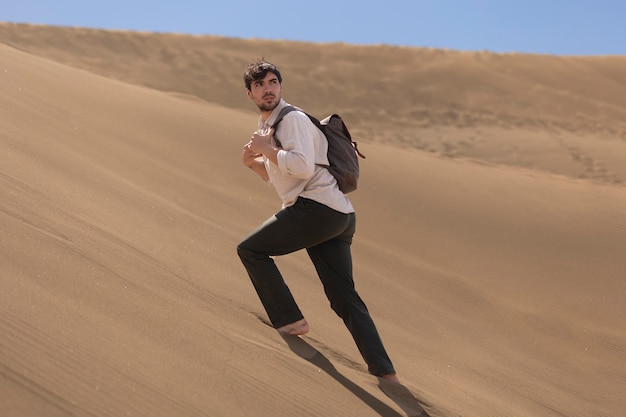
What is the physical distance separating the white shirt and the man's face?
32 millimetres

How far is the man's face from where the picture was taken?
392 centimetres

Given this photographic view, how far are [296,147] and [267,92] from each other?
0.30 meters

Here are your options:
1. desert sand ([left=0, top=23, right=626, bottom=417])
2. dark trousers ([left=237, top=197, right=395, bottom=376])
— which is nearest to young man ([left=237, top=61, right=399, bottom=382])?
dark trousers ([left=237, top=197, right=395, bottom=376])

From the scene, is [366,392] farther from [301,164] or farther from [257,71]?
[257,71]

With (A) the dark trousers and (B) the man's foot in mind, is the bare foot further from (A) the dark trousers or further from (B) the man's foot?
(B) the man's foot

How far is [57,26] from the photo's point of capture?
2656 centimetres

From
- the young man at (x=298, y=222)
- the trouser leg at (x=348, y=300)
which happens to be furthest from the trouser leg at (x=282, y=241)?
the trouser leg at (x=348, y=300)

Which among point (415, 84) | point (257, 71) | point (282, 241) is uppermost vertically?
point (415, 84)

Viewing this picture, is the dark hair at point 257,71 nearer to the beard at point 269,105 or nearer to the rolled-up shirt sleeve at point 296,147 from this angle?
the beard at point 269,105

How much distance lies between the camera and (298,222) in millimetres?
3951

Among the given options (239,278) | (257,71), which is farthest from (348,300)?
(239,278)

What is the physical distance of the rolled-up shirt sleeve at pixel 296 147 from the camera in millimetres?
3775

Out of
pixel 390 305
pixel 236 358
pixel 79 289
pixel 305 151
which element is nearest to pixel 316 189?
pixel 305 151

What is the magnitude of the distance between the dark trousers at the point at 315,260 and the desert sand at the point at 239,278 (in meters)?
0.12
